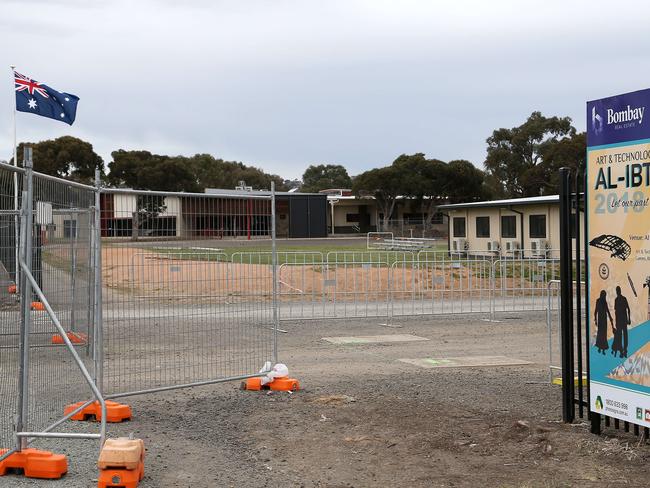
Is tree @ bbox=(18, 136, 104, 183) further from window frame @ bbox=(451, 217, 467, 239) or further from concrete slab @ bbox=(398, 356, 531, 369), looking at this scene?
concrete slab @ bbox=(398, 356, 531, 369)

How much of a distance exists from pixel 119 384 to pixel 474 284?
14940 mm

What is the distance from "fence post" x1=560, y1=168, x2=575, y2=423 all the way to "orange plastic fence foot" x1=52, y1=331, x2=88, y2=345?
15.2 feet

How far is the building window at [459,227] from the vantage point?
1666 inches

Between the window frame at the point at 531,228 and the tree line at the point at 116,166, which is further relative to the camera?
the tree line at the point at 116,166

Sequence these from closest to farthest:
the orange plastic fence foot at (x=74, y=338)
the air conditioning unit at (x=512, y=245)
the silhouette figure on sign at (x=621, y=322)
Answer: the silhouette figure on sign at (x=621, y=322) → the orange plastic fence foot at (x=74, y=338) → the air conditioning unit at (x=512, y=245)

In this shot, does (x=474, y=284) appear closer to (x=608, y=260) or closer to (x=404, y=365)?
(x=404, y=365)

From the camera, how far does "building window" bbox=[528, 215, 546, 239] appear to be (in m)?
36.0

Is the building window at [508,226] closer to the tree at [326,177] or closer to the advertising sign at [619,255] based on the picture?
the advertising sign at [619,255]

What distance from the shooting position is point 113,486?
596 cm

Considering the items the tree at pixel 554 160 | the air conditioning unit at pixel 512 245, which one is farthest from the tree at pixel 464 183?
the air conditioning unit at pixel 512 245

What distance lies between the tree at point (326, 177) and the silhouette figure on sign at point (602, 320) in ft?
382

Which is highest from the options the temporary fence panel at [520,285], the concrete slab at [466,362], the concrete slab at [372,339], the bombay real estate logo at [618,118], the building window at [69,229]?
the bombay real estate logo at [618,118]

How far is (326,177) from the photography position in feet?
424

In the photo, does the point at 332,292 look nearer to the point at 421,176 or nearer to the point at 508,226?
the point at 508,226
